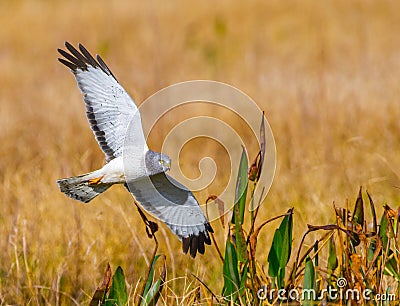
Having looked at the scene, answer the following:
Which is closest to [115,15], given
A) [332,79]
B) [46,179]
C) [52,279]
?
[332,79]

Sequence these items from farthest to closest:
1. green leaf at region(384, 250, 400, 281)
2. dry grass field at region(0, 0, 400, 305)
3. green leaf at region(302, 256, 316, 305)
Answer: dry grass field at region(0, 0, 400, 305) → green leaf at region(384, 250, 400, 281) → green leaf at region(302, 256, 316, 305)

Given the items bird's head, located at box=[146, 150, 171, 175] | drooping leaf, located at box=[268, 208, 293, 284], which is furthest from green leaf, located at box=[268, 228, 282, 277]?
bird's head, located at box=[146, 150, 171, 175]

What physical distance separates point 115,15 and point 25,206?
609 centimetres

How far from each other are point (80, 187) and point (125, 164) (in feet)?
0.73

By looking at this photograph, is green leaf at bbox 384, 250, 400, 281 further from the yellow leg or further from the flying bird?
the yellow leg

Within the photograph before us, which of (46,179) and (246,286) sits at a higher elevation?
(46,179)

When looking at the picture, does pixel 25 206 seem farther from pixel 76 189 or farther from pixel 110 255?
pixel 76 189

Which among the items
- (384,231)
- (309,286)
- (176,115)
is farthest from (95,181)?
(176,115)

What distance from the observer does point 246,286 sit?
2141 mm

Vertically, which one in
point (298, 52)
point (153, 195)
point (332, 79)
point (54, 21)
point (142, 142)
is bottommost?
point (153, 195)

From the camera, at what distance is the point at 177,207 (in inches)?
92.0

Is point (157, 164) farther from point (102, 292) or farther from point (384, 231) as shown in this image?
point (384, 231)

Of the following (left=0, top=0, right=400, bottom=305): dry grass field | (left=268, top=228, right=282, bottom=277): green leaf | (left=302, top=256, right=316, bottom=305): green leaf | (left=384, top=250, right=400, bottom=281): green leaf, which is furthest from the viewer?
(left=0, top=0, right=400, bottom=305): dry grass field

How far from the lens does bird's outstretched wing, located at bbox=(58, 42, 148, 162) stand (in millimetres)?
2357
